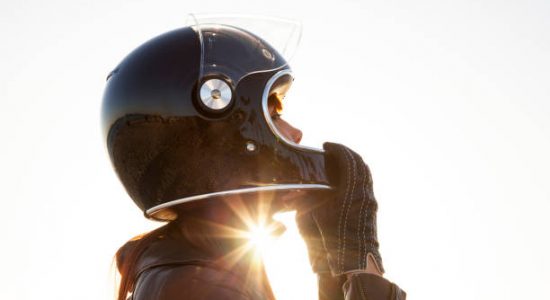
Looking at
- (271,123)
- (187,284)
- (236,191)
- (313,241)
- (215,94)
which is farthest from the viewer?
(313,241)

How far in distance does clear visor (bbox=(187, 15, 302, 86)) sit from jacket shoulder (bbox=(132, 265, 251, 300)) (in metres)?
1.24

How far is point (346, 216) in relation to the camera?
3381 mm

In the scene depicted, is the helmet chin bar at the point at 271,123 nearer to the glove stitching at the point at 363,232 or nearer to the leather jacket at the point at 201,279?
the glove stitching at the point at 363,232

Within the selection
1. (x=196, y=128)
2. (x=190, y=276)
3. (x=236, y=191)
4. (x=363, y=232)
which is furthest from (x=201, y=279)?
(x=363, y=232)

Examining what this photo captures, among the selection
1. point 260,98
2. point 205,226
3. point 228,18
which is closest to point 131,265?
point 205,226

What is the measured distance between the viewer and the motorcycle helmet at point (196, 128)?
132 inches

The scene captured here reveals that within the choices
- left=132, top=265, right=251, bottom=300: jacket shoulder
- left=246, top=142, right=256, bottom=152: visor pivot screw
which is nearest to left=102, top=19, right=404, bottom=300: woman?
left=246, top=142, right=256, bottom=152: visor pivot screw

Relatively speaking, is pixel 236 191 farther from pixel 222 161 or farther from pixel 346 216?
pixel 346 216

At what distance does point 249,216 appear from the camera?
3.32m

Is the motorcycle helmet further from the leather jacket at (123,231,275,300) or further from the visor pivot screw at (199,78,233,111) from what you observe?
the leather jacket at (123,231,275,300)

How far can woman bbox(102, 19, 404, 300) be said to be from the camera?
323cm

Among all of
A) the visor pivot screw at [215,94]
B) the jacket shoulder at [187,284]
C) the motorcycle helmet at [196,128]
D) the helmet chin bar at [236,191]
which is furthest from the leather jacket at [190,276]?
the visor pivot screw at [215,94]

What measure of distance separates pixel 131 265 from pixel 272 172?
37.8 inches

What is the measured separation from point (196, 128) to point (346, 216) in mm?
978
